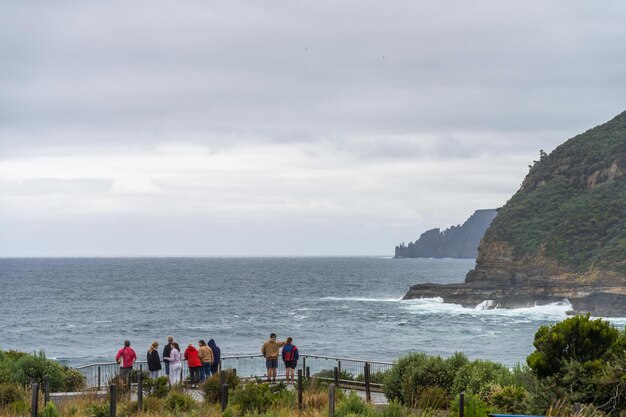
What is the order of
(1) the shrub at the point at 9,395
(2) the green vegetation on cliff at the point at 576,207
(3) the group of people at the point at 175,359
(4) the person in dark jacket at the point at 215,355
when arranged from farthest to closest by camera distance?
(2) the green vegetation on cliff at the point at 576,207, (4) the person in dark jacket at the point at 215,355, (3) the group of people at the point at 175,359, (1) the shrub at the point at 9,395

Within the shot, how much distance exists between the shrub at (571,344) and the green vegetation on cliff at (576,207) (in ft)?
225

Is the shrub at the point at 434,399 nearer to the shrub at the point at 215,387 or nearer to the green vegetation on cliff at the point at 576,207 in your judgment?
the shrub at the point at 215,387

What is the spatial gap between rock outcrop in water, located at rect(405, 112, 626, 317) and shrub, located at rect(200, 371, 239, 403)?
60808mm

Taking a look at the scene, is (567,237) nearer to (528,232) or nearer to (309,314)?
(528,232)

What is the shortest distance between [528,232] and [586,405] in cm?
8846

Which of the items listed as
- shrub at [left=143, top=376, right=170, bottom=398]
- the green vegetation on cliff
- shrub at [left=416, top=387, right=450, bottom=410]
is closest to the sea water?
the green vegetation on cliff

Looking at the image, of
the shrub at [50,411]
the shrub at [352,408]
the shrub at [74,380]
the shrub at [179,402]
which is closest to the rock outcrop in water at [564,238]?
the shrub at [74,380]

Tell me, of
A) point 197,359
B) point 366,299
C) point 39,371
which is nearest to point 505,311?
point 366,299

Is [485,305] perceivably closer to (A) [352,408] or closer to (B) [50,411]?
(A) [352,408]

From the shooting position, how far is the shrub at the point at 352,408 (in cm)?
1473

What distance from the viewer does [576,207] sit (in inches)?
4038

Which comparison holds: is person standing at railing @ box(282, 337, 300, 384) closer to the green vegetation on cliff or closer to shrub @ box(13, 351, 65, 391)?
shrub @ box(13, 351, 65, 391)

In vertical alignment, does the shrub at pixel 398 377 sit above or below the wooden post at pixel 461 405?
below

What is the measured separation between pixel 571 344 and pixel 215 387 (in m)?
7.88
